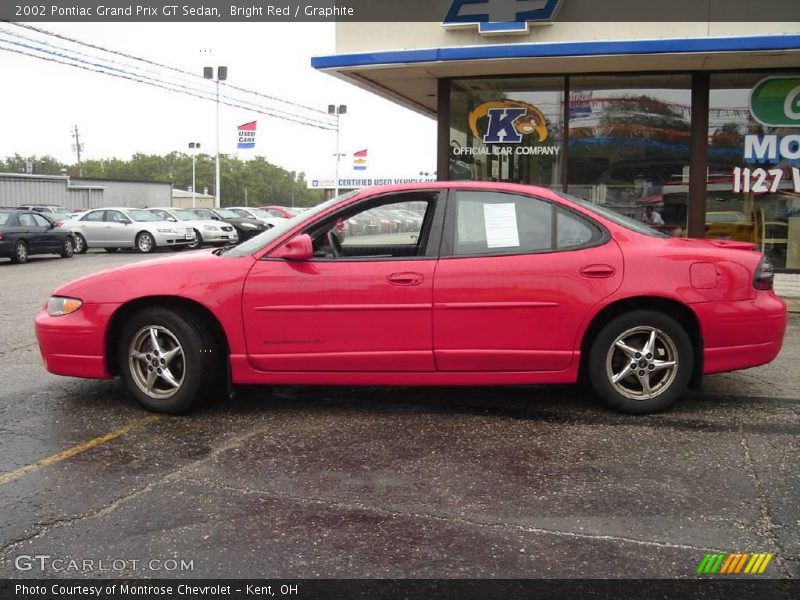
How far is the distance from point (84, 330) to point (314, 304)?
1574 mm

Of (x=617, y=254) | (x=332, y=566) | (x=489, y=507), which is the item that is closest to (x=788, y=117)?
(x=617, y=254)

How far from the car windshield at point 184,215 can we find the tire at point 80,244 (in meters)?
3.61

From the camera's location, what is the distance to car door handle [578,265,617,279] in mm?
4859

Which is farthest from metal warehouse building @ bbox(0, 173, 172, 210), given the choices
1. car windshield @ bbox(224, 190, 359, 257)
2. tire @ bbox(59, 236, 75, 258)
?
car windshield @ bbox(224, 190, 359, 257)

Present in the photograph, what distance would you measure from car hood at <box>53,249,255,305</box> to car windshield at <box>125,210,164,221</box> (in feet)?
65.1

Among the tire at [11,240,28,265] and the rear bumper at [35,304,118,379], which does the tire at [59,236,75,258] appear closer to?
the tire at [11,240,28,265]

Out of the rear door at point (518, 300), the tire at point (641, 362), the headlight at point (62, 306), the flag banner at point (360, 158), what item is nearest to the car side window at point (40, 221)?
Result: the headlight at point (62, 306)

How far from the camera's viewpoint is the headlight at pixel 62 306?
16.8ft

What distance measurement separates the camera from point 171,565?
2.99 m

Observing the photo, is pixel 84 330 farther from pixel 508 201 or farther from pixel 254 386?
pixel 508 201

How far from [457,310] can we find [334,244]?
3.18ft

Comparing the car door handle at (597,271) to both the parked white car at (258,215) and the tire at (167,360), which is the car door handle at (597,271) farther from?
the parked white car at (258,215)

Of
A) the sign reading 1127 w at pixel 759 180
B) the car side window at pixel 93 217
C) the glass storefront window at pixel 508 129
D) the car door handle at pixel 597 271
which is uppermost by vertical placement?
the glass storefront window at pixel 508 129

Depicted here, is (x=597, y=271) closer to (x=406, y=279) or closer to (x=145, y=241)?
(x=406, y=279)
